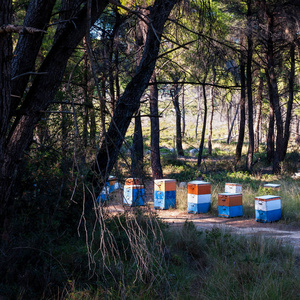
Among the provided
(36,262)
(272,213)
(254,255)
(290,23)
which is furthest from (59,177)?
(290,23)

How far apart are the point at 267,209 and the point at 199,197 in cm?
196

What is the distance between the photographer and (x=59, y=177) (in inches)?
194

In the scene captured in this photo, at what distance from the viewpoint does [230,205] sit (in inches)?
357

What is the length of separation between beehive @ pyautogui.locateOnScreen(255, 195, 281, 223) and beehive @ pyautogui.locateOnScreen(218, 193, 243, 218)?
2.15ft

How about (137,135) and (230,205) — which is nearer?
(137,135)

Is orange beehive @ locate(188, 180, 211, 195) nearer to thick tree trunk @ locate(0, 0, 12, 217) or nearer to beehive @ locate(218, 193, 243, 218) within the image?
beehive @ locate(218, 193, 243, 218)

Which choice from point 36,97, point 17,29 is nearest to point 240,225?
point 36,97

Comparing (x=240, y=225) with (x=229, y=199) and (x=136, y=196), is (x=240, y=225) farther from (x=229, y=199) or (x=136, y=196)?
(x=136, y=196)

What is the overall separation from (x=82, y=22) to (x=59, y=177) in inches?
87.8

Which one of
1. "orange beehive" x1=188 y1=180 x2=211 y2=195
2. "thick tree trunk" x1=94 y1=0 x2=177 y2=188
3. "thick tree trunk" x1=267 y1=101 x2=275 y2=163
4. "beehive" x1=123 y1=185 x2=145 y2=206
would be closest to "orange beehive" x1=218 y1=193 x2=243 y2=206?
"orange beehive" x1=188 y1=180 x2=211 y2=195

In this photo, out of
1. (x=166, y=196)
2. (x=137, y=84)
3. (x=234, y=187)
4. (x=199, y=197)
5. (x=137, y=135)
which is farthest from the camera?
(x=234, y=187)

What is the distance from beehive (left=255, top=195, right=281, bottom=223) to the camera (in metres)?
8.39

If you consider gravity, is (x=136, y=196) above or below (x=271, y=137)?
below

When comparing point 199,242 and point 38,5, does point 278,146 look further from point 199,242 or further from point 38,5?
point 38,5
